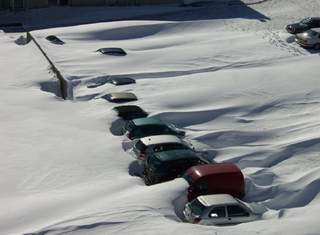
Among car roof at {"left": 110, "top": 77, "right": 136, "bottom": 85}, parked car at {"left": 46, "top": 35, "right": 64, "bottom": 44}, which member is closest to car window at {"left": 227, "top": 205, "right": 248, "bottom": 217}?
car roof at {"left": 110, "top": 77, "right": 136, "bottom": 85}

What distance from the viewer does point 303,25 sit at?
26453mm

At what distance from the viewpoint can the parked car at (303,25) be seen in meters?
26.1

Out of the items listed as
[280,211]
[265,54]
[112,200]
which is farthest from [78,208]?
[265,54]

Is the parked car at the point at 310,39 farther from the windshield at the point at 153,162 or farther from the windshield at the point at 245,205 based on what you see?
the windshield at the point at 245,205

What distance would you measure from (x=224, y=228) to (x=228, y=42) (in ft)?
50.1

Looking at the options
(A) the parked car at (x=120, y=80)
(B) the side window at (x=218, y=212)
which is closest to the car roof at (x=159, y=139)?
(B) the side window at (x=218, y=212)

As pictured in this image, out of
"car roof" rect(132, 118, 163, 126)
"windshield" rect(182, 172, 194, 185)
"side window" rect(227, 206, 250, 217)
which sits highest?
"windshield" rect(182, 172, 194, 185)

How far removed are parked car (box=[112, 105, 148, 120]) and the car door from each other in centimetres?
630

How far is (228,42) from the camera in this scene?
25.2m

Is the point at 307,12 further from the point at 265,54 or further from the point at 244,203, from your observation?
the point at 244,203

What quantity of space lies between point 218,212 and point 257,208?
1177 millimetres

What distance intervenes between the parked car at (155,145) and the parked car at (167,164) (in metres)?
0.61

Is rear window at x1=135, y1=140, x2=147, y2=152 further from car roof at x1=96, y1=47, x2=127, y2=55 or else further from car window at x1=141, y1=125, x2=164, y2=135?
car roof at x1=96, y1=47, x2=127, y2=55

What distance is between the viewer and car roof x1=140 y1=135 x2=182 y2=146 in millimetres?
15345
